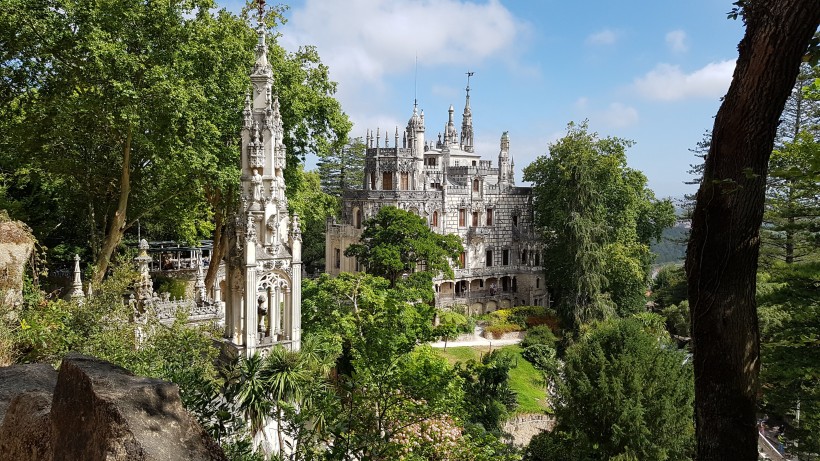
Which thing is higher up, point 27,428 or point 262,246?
point 262,246

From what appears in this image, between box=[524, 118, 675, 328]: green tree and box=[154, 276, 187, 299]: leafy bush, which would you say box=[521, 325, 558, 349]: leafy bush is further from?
box=[154, 276, 187, 299]: leafy bush

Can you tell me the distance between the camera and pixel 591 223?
31594mm

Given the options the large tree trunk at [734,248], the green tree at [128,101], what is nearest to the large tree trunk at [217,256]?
the green tree at [128,101]

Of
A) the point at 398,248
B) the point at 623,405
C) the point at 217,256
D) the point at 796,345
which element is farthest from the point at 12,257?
the point at 398,248

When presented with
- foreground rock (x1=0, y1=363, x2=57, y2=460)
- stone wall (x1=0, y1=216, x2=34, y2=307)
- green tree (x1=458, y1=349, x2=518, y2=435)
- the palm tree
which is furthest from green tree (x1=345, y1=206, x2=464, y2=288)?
foreground rock (x1=0, y1=363, x2=57, y2=460)

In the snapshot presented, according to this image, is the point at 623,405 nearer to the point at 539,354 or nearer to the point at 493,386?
the point at 493,386

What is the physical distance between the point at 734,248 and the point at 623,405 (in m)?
11.0

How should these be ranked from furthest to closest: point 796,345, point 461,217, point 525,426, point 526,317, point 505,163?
point 505,163 → point 461,217 → point 526,317 → point 525,426 → point 796,345

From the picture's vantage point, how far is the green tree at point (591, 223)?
31078mm

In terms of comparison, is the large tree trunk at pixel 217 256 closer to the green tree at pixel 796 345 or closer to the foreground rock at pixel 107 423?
the foreground rock at pixel 107 423

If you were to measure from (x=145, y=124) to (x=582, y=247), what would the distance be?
2354cm

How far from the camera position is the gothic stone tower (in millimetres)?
10758

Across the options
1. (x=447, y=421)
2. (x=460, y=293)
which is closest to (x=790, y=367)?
(x=447, y=421)

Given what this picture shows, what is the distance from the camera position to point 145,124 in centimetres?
1634
